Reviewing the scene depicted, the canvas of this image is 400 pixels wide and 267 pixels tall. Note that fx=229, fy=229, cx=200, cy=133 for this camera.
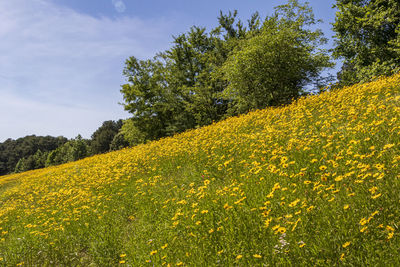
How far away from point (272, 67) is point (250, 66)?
179cm

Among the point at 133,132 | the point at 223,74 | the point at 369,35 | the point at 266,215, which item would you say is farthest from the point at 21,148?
the point at 266,215

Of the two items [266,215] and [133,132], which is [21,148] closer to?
[133,132]

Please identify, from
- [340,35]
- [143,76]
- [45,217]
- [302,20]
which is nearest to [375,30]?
[340,35]

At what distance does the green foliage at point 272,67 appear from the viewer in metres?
16.2

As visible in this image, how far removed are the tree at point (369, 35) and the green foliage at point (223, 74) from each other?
2.80m

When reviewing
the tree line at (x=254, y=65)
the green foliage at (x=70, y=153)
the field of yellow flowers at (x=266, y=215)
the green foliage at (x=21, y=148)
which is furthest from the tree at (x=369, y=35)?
the green foliage at (x=21, y=148)

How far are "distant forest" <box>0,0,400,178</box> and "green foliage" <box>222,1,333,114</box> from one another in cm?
7

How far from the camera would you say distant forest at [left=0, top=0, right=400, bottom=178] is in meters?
15.3

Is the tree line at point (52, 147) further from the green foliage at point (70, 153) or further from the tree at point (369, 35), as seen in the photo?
the tree at point (369, 35)

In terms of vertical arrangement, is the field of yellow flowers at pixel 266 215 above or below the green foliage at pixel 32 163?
below

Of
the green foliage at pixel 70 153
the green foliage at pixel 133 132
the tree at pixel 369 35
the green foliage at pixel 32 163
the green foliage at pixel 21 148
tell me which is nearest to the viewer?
the tree at pixel 369 35

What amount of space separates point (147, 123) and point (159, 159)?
1976 centimetres

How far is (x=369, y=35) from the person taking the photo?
50.7 ft

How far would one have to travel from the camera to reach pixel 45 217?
6.85 metres
